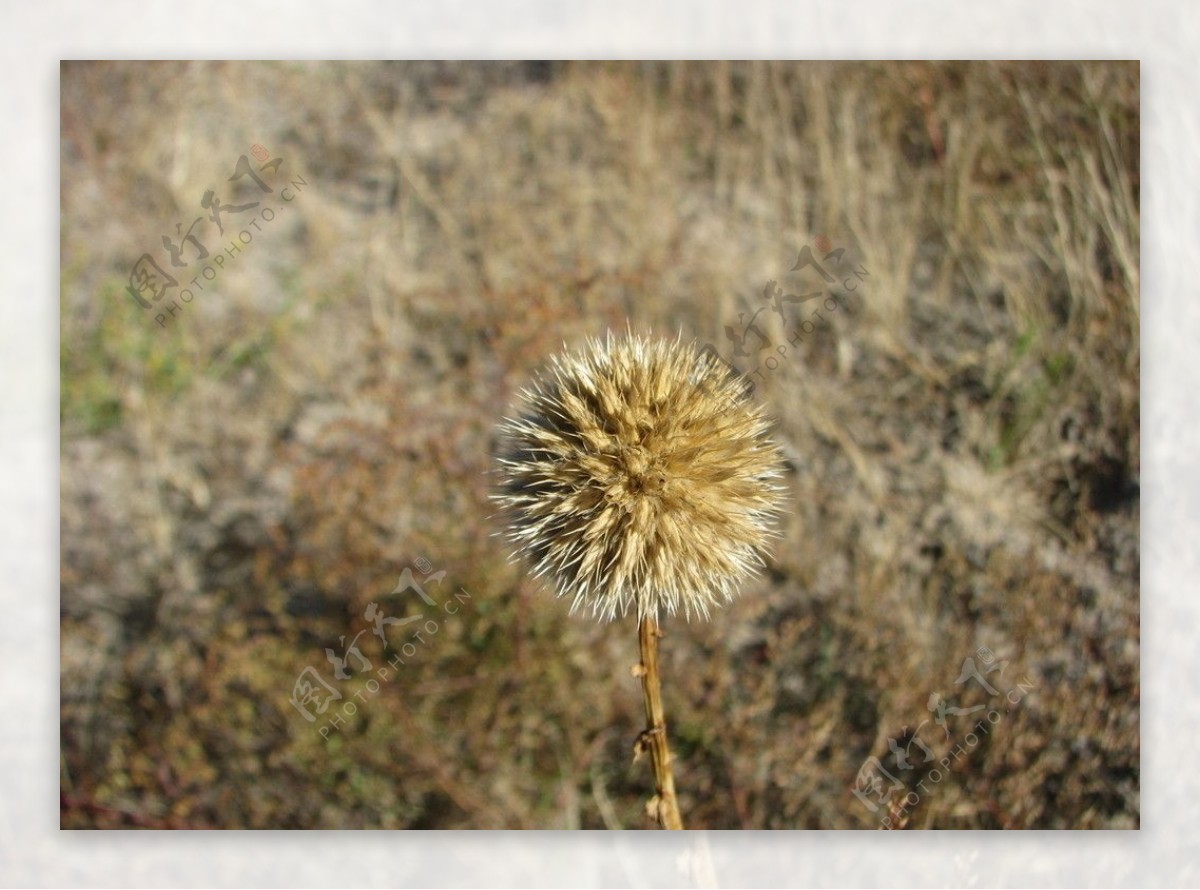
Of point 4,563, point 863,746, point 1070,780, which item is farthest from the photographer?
point 863,746

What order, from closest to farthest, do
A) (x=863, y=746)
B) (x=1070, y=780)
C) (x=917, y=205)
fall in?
(x=1070, y=780) < (x=863, y=746) < (x=917, y=205)

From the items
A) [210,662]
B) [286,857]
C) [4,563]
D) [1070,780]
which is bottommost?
[286,857]

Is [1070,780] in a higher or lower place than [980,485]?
lower

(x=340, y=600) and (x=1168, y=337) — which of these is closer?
(x=1168, y=337)

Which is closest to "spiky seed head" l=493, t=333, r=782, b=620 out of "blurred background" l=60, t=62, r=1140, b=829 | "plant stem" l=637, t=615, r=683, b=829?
"plant stem" l=637, t=615, r=683, b=829

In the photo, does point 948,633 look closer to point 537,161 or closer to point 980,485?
point 980,485

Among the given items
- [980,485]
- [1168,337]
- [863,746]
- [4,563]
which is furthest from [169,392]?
[1168,337]

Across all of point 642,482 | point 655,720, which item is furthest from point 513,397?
point 655,720

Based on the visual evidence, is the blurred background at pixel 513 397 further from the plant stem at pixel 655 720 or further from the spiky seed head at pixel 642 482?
the spiky seed head at pixel 642 482
